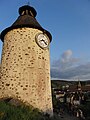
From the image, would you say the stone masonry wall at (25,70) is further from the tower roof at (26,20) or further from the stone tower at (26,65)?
the tower roof at (26,20)

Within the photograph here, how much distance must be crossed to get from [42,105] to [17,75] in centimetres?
275

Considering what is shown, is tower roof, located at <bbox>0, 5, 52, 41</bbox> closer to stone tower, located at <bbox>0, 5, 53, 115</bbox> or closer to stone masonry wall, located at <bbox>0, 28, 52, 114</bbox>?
stone tower, located at <bbox>0, 5, 53, 115</bbox>

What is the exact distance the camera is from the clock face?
13.8 meters

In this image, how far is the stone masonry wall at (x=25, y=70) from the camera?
12625 millimetres

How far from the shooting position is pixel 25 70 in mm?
12883

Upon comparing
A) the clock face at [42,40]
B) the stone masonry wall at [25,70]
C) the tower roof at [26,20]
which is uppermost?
the tower roof at [26,20]

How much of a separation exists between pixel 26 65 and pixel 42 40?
2.45 m

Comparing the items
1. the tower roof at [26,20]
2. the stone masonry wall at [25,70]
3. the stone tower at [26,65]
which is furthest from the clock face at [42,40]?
the tower roof at [26,20]

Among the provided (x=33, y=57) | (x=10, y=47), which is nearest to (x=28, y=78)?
(x=33, y=57)

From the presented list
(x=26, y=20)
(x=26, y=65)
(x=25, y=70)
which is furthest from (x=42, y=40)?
(x=25, y=70)

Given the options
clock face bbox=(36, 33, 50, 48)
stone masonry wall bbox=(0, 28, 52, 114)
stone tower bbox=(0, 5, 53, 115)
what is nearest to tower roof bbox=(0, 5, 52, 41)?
stone tower bbox=(0, 5, 53, 115)

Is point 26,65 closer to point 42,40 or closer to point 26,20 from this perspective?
point 42,40

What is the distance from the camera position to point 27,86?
12.6m

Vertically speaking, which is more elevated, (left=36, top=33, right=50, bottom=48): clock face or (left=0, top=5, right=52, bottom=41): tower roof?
(left=0, top=5, right=52, bottom=41): tower roof
